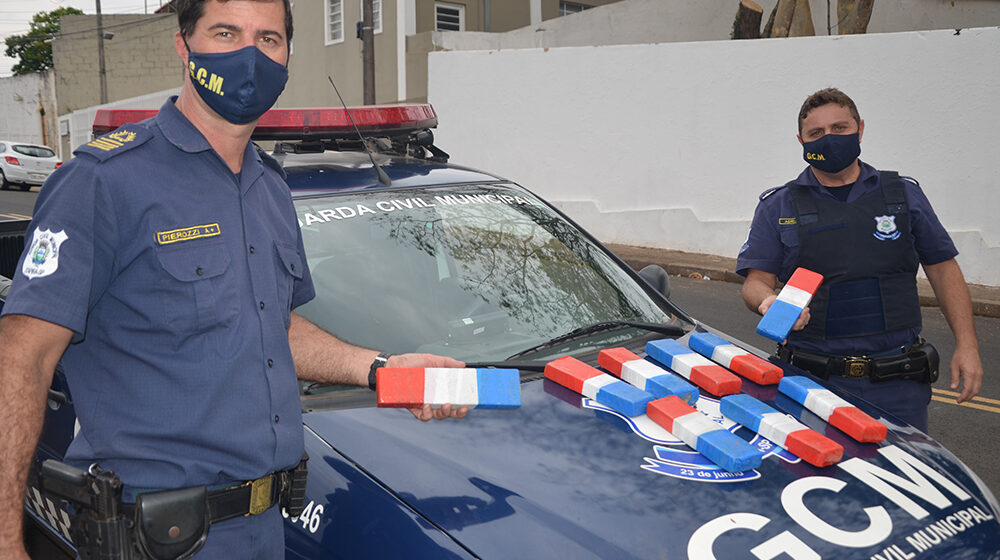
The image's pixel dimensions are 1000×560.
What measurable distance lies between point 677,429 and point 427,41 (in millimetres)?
17165

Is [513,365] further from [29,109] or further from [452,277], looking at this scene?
[29,109]

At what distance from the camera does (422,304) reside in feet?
8.84

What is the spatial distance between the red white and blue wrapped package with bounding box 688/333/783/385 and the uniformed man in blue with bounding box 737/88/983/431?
0.52m

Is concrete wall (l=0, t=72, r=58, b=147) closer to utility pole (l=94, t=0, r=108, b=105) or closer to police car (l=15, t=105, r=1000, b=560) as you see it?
utility pole (l=94, t=0, r=108, b=105)

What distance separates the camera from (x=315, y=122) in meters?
3.42

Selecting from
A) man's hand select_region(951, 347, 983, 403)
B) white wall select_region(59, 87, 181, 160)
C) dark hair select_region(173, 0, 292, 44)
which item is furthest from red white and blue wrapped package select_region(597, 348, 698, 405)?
white wall select_region(59, 87, 181, 160)

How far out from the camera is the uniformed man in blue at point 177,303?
153 centimetres

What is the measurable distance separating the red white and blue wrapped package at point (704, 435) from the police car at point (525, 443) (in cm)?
2

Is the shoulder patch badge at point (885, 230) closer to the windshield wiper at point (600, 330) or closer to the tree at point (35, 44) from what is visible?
the windshield wiper at point (600, 330)

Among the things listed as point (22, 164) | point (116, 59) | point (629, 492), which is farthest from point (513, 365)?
point (116, 59)

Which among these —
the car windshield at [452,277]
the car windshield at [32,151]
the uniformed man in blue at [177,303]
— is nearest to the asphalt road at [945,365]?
the car windshield at [452,277]

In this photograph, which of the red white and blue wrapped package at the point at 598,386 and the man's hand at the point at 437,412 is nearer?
the man's hand at the point at 437,412

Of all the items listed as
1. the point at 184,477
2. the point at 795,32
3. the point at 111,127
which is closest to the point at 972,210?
the point at 795,32

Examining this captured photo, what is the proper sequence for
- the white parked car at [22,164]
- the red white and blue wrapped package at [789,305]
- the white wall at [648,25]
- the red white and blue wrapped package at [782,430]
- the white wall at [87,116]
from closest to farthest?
the red white and blue wrapped package at [782,430]
the red white and blue wrapped package at [789,305]
the white wall at [648,25]
the white parked car at [22,164]
the white wall at [87,116]
